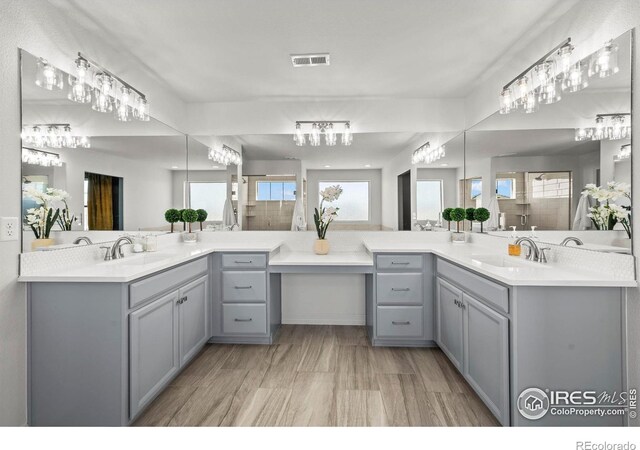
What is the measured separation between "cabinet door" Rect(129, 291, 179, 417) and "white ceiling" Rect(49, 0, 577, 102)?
5.94 feet

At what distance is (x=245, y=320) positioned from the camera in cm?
307

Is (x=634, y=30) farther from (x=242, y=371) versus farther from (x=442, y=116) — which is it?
(x=242, y=371)

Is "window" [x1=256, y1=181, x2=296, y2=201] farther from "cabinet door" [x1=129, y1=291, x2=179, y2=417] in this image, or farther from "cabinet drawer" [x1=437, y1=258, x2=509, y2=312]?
"cabinet drawer" [x1=437, y1=258, x2=509, y2=312]

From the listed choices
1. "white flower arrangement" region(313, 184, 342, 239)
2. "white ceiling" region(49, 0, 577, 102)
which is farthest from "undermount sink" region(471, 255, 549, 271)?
"white ceiling" region(49, 0, 577, 102)

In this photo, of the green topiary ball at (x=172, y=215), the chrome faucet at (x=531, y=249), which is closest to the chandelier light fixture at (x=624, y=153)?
the chrome faucet at (x=531, y=249)

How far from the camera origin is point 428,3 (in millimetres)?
2037

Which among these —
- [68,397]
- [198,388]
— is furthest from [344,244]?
[68,397]

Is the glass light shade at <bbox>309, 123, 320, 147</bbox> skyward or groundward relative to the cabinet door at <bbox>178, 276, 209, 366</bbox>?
skyward

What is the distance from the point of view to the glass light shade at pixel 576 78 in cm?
197

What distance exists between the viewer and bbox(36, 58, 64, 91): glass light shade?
1927 mm

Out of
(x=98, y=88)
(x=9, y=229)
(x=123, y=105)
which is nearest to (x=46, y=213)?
(x=9, y=229)

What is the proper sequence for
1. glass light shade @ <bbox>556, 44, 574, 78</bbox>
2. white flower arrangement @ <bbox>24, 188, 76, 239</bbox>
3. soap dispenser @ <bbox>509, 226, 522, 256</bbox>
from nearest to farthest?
1. white flower arrangement @ <bbox>24, 188, 76, 239</bbox>
2. glass light shade @ <bbox>556, 44, 574, 78</bbox>
3. soap dispenser @ <bbox>509, 226, 522, 256</bbox>

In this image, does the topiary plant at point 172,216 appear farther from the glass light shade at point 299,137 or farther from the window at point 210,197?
the glass light shade at point 299,137

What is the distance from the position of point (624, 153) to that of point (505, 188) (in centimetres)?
106
